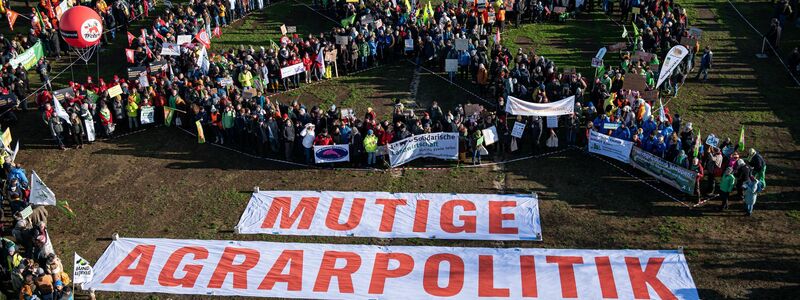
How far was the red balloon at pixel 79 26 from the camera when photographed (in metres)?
29.4

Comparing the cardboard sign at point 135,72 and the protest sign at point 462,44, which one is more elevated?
the protest sign at point 462,44

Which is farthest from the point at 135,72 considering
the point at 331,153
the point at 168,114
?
the point at 331,153

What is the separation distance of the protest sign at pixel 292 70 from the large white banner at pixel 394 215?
310 inches

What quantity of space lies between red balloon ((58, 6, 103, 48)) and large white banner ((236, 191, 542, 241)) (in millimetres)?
10881

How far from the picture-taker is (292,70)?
3145cm

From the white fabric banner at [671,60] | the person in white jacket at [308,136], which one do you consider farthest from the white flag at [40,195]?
the white fabric banner at [671,60]

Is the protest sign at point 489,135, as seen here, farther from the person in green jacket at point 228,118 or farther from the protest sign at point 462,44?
the person in green jacket at point 228,118

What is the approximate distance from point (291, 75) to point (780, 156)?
61.2 feet

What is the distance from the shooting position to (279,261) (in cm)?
2152

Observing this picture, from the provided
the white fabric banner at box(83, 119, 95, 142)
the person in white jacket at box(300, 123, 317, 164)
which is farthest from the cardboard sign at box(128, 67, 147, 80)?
the person in white jacket at box(300, 123, 317, 164)

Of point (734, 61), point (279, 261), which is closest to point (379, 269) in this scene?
point (279, 261)

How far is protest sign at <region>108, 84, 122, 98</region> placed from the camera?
28.1 meters

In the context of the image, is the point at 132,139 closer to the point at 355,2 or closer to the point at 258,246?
the point at 258,246

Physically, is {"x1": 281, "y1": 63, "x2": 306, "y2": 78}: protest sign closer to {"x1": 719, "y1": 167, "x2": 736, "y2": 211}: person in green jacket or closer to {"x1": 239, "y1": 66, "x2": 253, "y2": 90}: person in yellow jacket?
{"x1": 239, "y1": 66, "x2": 253, "y2": 90}: person in yellow jacket
